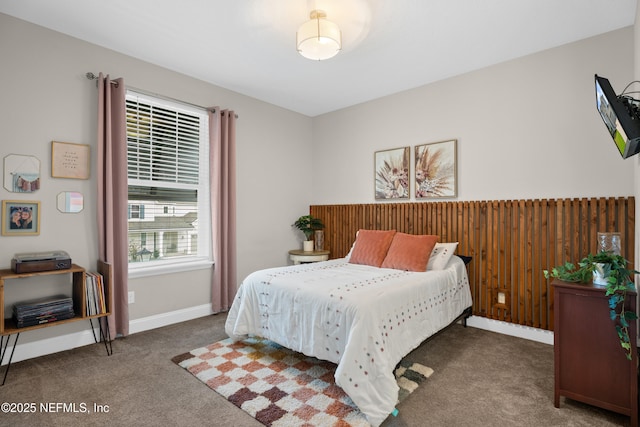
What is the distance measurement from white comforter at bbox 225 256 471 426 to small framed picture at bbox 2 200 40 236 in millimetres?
1747

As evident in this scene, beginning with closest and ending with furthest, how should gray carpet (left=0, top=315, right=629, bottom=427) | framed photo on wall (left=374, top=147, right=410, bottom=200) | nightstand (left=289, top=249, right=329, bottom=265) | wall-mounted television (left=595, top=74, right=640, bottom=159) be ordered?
wall-mounted television (left=595, top=74, right=640, bottom=159), gray carpet (left=0, top=315, right=629, bottom=427), framed photo on wall (left=374, top=147, right=410, bottom=200), nightstand (left=289, top=249, right=329, bottom=265)

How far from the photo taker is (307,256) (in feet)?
14.4

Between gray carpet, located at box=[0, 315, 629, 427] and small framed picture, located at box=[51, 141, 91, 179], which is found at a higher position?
small framed picture, located at box=[51, 141, 91, 179]

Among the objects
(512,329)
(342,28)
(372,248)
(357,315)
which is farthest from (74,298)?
(512,329)

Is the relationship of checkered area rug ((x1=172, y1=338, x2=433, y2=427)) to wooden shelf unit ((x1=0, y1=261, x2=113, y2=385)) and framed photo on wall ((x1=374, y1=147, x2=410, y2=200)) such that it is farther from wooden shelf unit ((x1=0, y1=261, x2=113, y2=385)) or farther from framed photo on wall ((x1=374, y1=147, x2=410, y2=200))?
framed photo on wall ((x1=374, y1=147, x2=410, y2=200))

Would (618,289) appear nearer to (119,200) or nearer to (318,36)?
(318,36)

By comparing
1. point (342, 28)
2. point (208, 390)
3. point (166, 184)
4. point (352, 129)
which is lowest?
point (208, 390)

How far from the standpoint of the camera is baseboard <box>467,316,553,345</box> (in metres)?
3.00

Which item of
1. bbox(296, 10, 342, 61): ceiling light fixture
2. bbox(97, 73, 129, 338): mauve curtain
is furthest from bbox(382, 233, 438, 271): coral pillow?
bbox(97, 73, 129, 338): mauve curtain

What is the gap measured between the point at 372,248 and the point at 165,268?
7.18ft

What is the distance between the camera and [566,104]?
2941mm

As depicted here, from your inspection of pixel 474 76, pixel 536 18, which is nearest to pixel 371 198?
pixel 474 76

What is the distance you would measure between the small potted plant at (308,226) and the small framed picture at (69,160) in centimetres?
262

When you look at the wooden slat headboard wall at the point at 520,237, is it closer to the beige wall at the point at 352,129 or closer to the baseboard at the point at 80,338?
the beige wall at the point at 352,129
